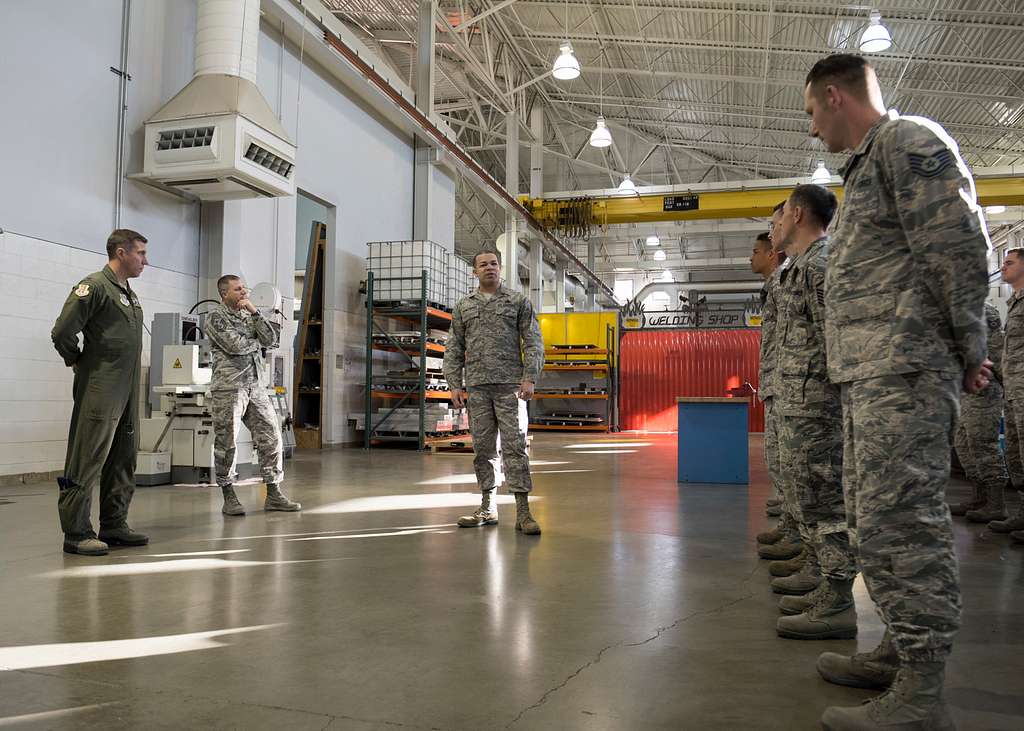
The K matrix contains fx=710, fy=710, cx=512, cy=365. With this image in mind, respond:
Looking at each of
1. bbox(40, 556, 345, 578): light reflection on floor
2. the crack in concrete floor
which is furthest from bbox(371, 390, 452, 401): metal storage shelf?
the crack in concrete floor

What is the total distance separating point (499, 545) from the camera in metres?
4.15

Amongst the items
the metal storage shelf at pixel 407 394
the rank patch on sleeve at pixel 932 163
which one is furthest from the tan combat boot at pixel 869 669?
the metal storage shelf at pixel 407 394

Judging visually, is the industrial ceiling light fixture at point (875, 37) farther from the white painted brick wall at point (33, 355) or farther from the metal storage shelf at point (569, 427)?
the metal storage shelf at point (569, 427)

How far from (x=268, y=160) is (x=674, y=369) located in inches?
499

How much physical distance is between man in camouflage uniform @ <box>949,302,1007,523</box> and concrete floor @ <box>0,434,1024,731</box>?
310 mm

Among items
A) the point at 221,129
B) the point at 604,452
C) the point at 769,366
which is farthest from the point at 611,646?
the point at 604,452

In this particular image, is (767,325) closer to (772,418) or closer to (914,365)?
(772,418)

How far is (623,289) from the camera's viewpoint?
31453mm

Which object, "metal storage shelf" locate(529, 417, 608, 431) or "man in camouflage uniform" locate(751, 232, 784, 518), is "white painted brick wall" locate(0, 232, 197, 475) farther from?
"metal storage shelf" locate(529, 417, 608, 431)

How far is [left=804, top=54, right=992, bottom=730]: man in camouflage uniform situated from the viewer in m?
1.79

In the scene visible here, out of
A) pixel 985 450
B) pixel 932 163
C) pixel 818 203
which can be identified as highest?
pixel 818 203

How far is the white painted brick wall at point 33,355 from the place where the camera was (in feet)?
21.2

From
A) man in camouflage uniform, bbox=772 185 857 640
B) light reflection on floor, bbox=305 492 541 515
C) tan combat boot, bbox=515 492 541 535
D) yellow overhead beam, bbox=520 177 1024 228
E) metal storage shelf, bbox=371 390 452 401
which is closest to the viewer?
man in camouflage uniform, bbox=772 185 857 640

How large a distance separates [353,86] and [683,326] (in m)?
10.8
